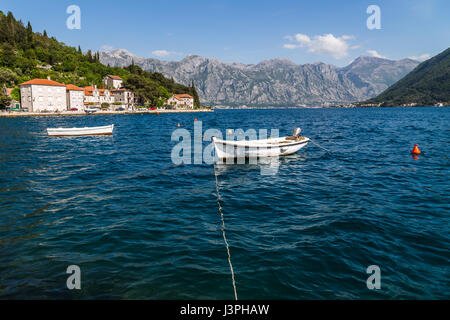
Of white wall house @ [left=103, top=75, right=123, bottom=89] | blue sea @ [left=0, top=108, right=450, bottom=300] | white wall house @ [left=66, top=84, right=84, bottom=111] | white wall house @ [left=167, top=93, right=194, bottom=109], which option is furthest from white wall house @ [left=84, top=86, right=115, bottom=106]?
blue sea @ [left=0, top=108, right=450, bottom=300]

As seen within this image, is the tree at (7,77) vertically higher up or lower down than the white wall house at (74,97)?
higher up

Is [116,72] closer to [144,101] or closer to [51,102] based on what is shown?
[144,101]

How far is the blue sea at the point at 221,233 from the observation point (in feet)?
22.1

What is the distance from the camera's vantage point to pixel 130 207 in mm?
12289

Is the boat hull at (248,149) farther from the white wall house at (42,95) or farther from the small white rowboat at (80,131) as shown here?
the white wall house at (42,95)

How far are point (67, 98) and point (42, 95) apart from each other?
1507cm

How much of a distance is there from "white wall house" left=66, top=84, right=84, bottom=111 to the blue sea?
113 m

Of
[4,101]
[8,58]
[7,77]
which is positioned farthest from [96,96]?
[4,101]

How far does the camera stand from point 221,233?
974cm

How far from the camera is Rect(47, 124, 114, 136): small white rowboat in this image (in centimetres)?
4059

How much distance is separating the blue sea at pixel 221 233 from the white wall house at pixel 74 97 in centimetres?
11339

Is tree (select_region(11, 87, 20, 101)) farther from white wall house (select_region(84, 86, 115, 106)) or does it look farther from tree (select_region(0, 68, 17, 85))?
white wall house (select_region(84, 86, 115, 106))

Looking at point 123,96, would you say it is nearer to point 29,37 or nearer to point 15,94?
point 15,94

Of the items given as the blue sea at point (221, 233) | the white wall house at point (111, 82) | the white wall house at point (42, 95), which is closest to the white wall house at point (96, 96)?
the white wall house at point (111, 82)
